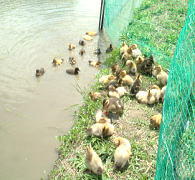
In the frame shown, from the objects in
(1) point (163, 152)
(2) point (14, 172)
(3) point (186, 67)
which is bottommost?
(2) point (14, 172)

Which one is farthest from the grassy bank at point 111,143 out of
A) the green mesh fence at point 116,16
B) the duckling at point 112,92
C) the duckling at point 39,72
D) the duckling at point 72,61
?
the green mesh fence at point 116,16

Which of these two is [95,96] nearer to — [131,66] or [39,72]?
[131,66]

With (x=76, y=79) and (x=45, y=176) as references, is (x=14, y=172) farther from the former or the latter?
(x=76, y=79)

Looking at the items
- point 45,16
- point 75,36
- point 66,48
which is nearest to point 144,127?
point 66,48

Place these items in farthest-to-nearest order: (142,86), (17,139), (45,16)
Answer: (45,16)
(142,86)
(17,139)

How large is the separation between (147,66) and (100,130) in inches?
101

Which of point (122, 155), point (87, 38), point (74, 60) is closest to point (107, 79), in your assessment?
point (74, 60)

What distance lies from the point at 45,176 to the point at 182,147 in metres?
2.02

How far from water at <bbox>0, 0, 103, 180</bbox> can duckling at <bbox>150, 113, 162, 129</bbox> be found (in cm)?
139

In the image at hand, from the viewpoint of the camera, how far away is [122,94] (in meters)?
6.57

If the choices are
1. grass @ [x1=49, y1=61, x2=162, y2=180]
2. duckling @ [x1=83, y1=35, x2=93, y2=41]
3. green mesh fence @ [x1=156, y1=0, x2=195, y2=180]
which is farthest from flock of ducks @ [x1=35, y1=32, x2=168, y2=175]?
green mesh fence @ [x1=156, y1=0, x2=195, y2=180]

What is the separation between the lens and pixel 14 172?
4992 mm

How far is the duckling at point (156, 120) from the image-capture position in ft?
18.2

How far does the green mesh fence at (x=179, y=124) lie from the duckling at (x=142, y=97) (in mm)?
1981
